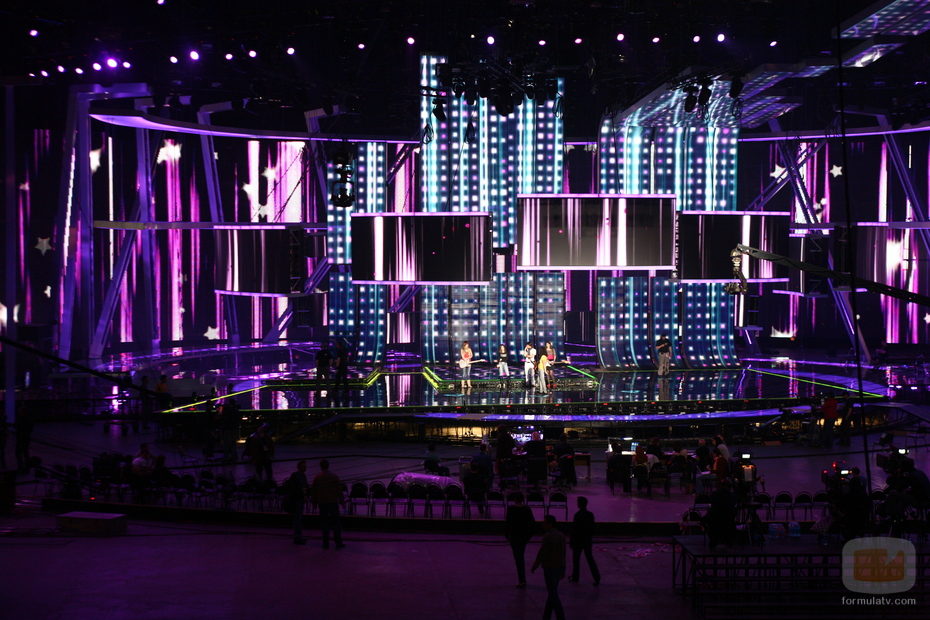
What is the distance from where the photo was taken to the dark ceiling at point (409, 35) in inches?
888

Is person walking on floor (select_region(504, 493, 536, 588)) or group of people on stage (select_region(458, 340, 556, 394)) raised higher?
group of people on stage (select_region(458, 340, 556, 394))

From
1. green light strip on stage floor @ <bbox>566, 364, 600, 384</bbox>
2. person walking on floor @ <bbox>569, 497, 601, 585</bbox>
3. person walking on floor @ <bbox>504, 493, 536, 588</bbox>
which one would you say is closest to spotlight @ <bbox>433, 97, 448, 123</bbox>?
green light strip on stage floor @ <bbox>566, 364, 600, 384</bbox>

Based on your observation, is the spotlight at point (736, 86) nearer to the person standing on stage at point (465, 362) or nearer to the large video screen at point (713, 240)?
the large video screen at point (713, 240)

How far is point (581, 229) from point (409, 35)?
277 inches

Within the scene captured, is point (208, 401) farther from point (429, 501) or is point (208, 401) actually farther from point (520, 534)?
point (520, 534)

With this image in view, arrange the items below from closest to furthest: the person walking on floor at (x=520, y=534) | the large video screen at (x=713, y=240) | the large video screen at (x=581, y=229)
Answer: the person walking on floor at (x=520, y=534)
the large video screen at (x=581, y=229)
the large video screen at (x=713, y=240)

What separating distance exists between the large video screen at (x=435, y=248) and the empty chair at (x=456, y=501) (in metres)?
12.5

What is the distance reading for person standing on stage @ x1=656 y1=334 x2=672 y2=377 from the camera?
91.8 feet

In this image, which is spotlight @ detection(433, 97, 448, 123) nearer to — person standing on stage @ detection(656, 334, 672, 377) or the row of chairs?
person standing on stage @ detection(656, 334, 672, 377)

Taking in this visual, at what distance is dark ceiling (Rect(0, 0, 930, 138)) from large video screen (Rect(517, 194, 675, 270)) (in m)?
2.83

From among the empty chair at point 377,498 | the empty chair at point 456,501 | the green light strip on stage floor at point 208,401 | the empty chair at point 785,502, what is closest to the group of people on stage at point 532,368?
the green light strip on stage floor at point 208,401

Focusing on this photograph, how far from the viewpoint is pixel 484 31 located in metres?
24.5

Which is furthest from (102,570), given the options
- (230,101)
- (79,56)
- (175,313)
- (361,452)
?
(175,313)

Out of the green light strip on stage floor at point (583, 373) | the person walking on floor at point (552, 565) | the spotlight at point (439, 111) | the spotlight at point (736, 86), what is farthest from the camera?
the spotlight at point (439, 111)
